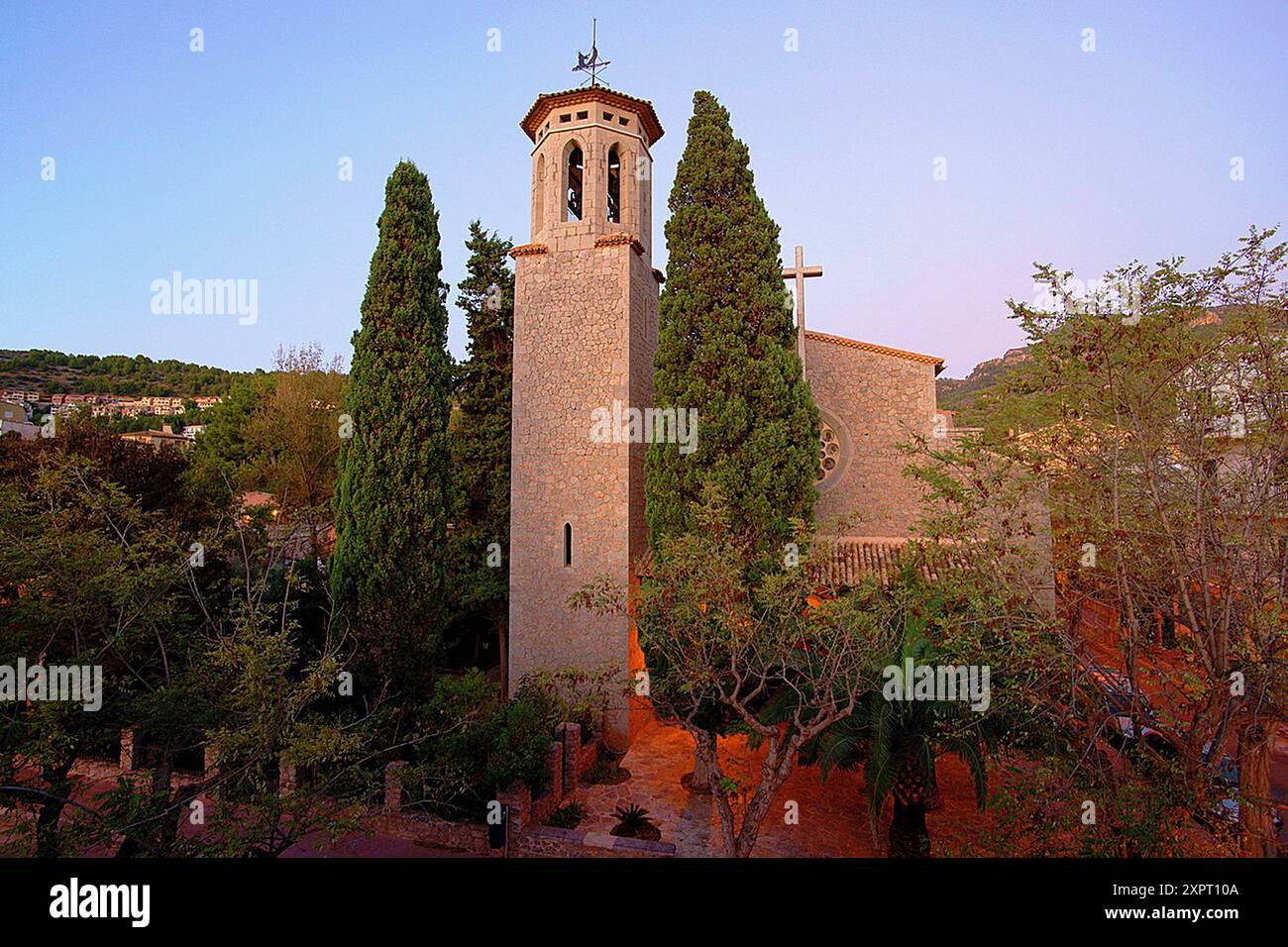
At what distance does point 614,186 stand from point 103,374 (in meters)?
58.7

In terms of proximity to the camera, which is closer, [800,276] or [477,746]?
[477,746]

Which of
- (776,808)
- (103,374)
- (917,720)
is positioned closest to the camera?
(917,720)

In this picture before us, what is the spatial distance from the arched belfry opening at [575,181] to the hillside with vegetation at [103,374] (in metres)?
42.5

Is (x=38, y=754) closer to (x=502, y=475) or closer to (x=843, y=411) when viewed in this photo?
(x=502, y=475)

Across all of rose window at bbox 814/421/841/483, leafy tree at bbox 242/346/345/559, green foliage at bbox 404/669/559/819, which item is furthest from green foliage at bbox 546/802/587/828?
leafy tree at bbox 242/346/345/559

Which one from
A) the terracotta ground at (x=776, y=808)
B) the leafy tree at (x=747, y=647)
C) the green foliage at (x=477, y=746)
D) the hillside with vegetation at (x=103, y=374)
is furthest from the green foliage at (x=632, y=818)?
the hillside with vegetation at (x=103, y=374)

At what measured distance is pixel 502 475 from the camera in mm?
14508

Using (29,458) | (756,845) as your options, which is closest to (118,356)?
(29,458)

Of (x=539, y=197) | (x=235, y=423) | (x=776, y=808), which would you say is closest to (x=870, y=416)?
(x=539, y=197)

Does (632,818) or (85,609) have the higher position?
(85,609)

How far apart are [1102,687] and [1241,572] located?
150 centimetres

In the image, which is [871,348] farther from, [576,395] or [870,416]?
[576,395]

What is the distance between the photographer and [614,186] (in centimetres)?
1370

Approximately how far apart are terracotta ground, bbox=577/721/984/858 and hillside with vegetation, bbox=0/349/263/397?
47841 mm
